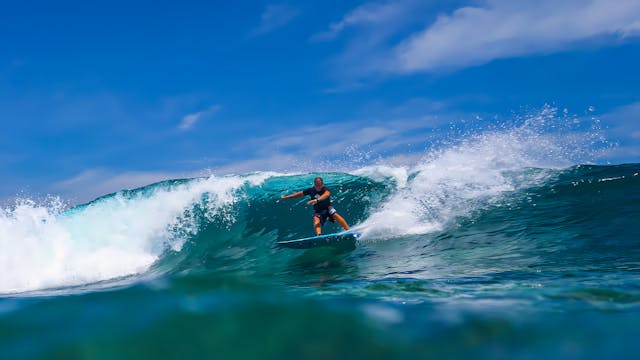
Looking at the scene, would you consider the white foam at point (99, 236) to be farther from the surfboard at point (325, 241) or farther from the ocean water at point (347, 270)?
the surfboard at point (325, 241)

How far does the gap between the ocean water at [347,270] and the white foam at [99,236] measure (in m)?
0.06

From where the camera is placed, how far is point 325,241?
34.2ft

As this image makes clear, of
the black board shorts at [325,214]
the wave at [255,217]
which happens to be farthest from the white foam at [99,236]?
the black board shorts at [325,214]

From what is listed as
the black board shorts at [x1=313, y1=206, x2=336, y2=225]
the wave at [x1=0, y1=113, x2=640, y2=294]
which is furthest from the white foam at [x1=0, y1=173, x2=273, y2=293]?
the black board shorts at [x1=313, y1=206, x2=336, y2=225]

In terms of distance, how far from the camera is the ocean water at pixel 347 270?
3.09 metres

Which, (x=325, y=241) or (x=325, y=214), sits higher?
(x=325, y=214)

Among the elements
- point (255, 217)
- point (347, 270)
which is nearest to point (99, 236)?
point (255, 217)

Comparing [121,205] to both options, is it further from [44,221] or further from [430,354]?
[430,354]

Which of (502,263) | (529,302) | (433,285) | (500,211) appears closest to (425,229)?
(500,211)

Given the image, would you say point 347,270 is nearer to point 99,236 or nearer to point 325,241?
point 325,241

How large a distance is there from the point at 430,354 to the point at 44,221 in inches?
519

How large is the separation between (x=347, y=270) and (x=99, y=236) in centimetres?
914

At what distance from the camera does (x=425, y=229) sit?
451 inches

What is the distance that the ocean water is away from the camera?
122 inches
